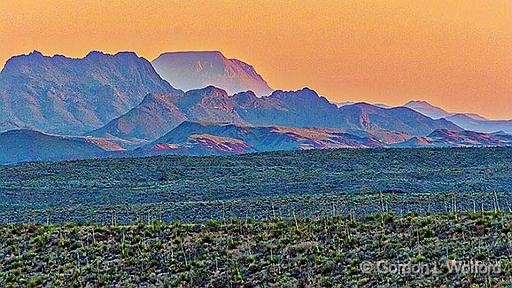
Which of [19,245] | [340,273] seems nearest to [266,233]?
[340,273]

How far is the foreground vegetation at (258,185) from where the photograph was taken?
4406cm

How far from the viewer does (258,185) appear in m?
60.6

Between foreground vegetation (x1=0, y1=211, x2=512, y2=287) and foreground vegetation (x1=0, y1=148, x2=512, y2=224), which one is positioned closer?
foreground vegetation (x1=0, y1=211, x2=512, y2=287)

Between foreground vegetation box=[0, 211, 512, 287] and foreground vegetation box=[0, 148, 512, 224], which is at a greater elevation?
foreground vegetation box=[0, 148, 512, 224]

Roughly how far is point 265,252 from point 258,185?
33.9 meters

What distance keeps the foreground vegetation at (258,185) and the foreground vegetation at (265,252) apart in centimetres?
891

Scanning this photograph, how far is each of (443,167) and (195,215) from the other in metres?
32.6

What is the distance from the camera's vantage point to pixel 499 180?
60.1m

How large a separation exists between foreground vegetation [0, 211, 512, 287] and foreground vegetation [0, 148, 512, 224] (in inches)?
351

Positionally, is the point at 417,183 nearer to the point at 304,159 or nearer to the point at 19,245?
the point at 304,159

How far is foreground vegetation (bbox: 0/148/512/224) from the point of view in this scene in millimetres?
44062

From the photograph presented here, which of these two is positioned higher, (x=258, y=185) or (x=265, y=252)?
(x=258, y=185)

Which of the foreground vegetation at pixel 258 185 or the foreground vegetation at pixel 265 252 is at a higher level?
the foreground vegetation at pixel 258 185

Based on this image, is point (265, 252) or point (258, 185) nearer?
point (265, 252)
